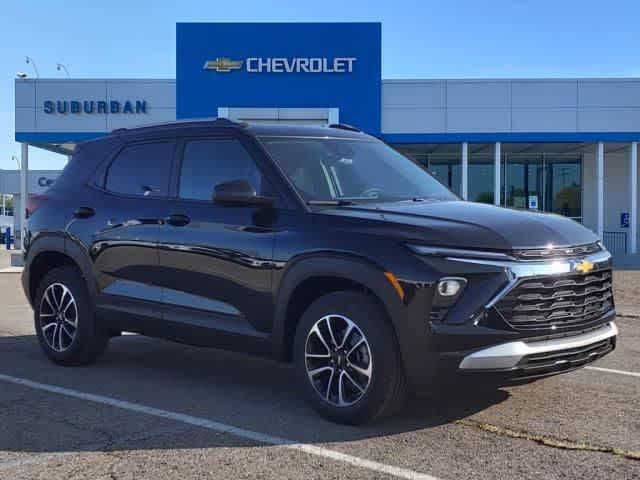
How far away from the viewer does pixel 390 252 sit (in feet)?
14.5

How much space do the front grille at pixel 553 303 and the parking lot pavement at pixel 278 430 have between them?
0.68m

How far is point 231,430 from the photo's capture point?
15.5 feet

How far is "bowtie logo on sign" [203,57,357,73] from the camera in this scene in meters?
24.9

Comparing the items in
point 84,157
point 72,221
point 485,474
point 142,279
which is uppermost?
point 84,157

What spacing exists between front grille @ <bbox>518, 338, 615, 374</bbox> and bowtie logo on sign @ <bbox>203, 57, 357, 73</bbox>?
69.5 feet

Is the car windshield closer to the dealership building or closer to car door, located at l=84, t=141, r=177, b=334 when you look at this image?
car door, located at l=84, t=141, r=177, b=334

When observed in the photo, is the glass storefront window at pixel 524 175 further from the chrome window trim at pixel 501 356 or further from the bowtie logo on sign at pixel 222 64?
the chrome window trim at pixel 501 356

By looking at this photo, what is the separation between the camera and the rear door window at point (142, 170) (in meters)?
A: 6.08

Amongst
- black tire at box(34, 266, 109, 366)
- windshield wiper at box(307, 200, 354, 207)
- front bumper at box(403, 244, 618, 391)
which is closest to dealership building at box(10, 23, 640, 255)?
black tire at box(34, 266, 109, 366)

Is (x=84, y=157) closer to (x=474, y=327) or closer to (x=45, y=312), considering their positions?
(x=45, y=312)

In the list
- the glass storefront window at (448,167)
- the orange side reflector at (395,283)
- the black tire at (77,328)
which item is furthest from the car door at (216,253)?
the glass storefront window at (448,167)

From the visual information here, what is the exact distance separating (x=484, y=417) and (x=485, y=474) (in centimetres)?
107

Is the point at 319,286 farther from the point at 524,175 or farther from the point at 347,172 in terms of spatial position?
the point at 524,175

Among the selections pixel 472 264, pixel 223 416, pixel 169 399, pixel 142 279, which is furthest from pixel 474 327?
pixel 142 279
